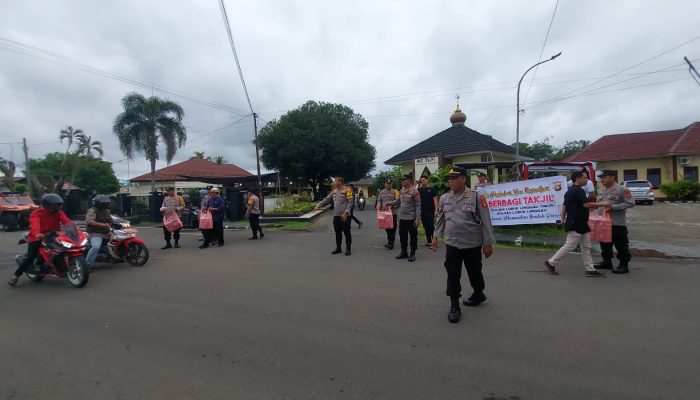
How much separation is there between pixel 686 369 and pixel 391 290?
3.29 m

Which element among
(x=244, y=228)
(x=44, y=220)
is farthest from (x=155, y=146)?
(x=44, y=220)

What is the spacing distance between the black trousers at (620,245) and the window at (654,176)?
29.9 m

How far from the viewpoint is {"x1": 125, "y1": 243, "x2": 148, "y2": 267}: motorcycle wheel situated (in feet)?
26.3

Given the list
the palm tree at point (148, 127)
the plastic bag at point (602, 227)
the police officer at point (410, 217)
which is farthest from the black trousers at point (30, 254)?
the palm tree at point (148, 127)

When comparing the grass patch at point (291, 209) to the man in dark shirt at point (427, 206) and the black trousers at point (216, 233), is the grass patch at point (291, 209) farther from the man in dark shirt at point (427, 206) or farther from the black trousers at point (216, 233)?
the man in dark shirt at point (427, 206)

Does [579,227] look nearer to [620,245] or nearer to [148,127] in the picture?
[620,245]

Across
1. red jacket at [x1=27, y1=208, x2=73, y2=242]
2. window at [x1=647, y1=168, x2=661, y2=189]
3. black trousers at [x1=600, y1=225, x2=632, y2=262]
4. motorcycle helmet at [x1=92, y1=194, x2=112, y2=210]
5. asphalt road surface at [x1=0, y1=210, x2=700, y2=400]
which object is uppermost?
window at [x1=647, y1=168, x2=661, y2=189]

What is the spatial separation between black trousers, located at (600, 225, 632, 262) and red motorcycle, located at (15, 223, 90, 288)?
345 inches

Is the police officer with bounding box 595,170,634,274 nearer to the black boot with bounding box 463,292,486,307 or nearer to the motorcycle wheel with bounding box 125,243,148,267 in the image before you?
the black boot with bounding box 463,292,486,307

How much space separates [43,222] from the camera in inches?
258

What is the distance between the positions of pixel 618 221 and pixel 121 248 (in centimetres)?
935

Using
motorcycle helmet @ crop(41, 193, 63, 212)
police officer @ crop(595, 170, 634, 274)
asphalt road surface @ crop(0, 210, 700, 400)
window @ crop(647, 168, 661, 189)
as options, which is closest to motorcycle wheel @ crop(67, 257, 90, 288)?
asphalt road surface @ crop(0, 210, 700, 400)

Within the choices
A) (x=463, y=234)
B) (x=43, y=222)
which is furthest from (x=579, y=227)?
(x=43, y=222)

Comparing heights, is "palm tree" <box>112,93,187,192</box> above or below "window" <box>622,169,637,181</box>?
above
